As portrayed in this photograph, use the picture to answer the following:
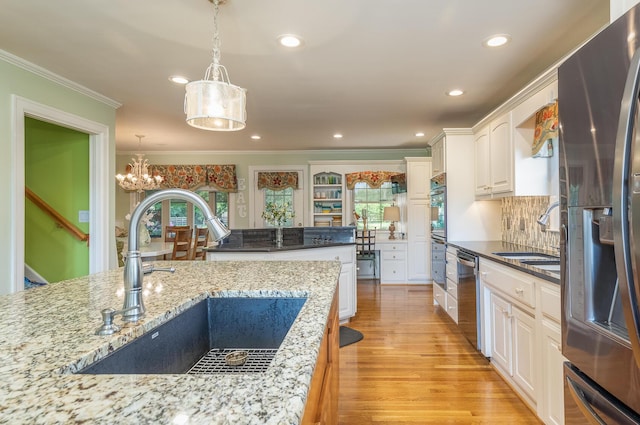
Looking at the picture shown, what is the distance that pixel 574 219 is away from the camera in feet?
3.75

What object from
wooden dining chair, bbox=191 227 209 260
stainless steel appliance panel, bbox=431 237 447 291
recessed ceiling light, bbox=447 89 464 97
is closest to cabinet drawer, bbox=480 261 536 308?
stainless steel appliance panel, bbox=431 237 447 291

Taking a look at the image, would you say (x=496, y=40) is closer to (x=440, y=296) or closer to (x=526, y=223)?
(x=526, y=223)

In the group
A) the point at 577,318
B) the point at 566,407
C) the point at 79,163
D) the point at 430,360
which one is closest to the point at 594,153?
the point at 577,318

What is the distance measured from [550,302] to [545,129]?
1306mm

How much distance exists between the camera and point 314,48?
2.48 meters

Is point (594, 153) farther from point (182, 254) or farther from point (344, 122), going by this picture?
point (182, 254)

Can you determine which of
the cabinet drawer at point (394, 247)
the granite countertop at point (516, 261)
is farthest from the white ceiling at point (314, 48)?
the cabinet drawer at point (394, 247)

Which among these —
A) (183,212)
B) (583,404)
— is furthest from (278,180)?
(583,404)

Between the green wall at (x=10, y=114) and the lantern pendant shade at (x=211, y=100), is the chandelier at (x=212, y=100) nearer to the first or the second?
the lantern pendant shade at (x=211, y=100)

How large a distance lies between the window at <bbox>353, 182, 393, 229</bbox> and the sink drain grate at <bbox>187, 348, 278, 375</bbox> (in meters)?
5.31

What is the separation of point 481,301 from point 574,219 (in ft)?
6.10

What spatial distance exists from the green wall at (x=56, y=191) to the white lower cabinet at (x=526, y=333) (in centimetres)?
402

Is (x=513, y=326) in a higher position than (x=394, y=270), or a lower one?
higher

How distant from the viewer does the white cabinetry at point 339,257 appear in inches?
130
